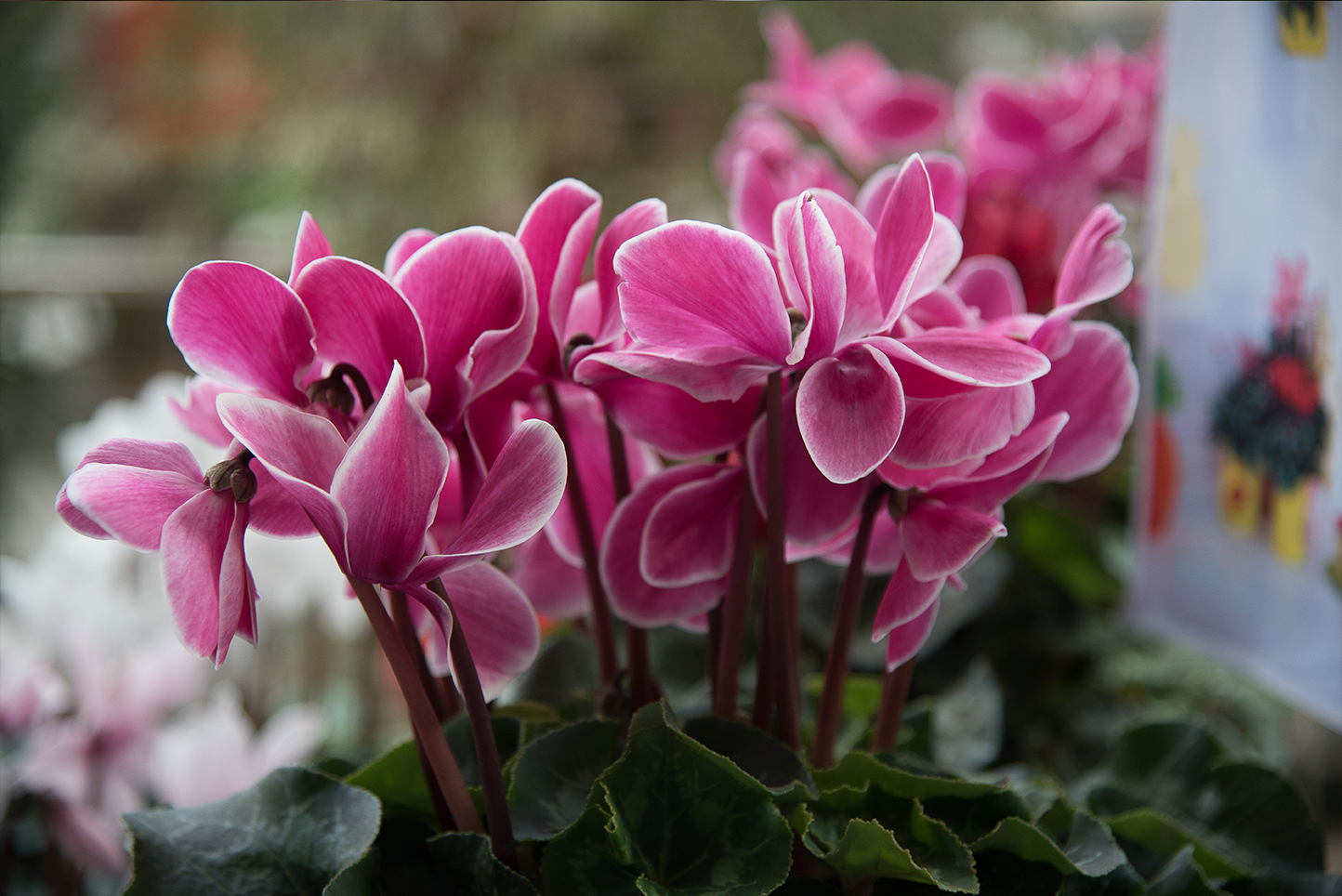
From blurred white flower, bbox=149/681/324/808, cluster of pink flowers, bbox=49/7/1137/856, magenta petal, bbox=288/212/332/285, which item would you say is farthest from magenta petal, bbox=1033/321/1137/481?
blurred white flower, bbox=149/681/324/808

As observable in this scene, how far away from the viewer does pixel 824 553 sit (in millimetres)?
335

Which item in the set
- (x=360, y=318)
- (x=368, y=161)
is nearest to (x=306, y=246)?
(x=360, y=318)

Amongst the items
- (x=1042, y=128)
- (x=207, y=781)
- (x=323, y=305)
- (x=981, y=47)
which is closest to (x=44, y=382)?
(x=207, y=781)

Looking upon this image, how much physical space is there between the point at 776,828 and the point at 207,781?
32cm

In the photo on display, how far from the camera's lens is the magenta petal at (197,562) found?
24 centimetres

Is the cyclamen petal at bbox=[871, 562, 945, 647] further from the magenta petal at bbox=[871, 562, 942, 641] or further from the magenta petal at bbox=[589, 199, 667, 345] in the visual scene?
the magenta petal at bbox=[589, 199, 667, 345]

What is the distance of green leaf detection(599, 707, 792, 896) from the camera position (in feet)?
0.91

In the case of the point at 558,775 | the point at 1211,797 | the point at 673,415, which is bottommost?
the point at 1211,797

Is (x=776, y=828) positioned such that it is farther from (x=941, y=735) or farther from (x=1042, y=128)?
(x=1042, y=128)

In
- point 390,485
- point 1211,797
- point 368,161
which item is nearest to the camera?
point 390,485

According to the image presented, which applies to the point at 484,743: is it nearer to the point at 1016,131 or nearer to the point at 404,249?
the point at 404,249

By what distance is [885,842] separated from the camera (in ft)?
0.89

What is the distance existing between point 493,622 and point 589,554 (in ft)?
0.16

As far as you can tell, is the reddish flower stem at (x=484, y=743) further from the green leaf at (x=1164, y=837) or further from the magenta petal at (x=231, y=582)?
the green leaf at (x=1164, y=837)
